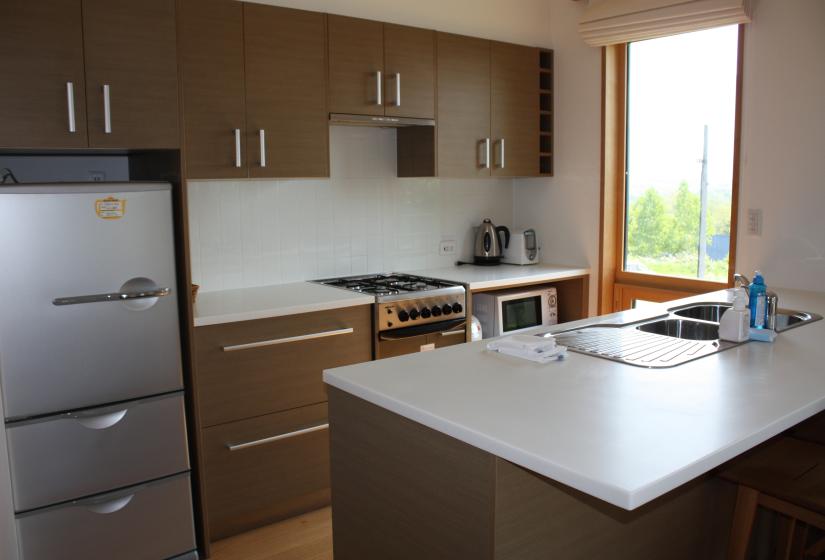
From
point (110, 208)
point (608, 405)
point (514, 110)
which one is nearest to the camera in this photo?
point (608, 405)

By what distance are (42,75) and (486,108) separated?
2.31 meters

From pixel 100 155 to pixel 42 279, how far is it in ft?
2.59

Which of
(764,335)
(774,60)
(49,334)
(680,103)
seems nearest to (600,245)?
(680,103)

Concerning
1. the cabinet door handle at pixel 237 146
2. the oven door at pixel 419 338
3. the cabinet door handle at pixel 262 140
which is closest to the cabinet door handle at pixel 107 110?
the cabinet door handle at pixel 237 146

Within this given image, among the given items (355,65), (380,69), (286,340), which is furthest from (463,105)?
(286,340)

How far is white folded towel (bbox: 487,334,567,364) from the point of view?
78.9 inches

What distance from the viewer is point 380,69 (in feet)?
11.2

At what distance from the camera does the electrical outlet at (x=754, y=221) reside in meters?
3.39

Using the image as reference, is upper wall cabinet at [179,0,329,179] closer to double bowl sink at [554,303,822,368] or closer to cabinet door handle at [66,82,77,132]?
cabinet door handle at [66,82,77,132]

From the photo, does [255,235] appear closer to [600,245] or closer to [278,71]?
[278,71]

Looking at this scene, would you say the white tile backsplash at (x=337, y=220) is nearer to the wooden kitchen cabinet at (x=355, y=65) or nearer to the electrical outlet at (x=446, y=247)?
the electrical outlet at (x=446, y=247)

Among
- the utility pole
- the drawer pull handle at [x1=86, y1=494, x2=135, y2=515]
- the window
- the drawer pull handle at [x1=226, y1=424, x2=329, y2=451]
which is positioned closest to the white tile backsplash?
the drawer pull handle at [x1=226, y1=424, x2=329, y2=451]

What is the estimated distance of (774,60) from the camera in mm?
3268

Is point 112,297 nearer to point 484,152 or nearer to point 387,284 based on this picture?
point 387,284
